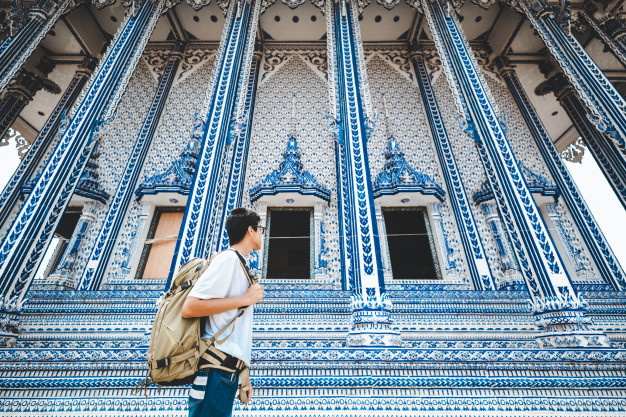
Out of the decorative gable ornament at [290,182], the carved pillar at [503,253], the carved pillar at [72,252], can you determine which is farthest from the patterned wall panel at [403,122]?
the carved pillar at [72,252]

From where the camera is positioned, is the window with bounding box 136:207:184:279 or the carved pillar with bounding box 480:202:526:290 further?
the window with bounding box 136:207:184:279

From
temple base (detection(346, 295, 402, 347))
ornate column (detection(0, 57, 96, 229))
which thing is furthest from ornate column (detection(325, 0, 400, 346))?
ornate column (detection(0, 57, 96, 229))

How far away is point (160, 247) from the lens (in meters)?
5.23

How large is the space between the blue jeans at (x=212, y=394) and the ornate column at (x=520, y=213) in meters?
2.68

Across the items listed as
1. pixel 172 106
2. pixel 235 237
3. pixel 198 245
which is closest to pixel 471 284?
pixel 198 245

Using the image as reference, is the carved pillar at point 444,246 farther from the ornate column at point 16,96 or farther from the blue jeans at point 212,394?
the ornate column at point 16,96

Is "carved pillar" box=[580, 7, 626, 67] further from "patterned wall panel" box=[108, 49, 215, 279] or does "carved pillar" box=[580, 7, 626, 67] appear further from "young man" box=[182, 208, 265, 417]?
"patterned wall panel" box=[108, 49, 215, 279]

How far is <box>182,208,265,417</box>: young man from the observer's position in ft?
3.07

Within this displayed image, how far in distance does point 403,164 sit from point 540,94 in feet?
13.3

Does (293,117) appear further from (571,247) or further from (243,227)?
(243,227)

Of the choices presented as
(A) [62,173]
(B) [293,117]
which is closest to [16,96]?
(A) [62,173]

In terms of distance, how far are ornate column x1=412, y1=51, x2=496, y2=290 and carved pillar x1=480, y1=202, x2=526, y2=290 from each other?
205 mm

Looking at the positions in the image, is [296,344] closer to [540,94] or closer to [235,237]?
→ [235,237]

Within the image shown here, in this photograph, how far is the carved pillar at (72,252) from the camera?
4.60 meters
